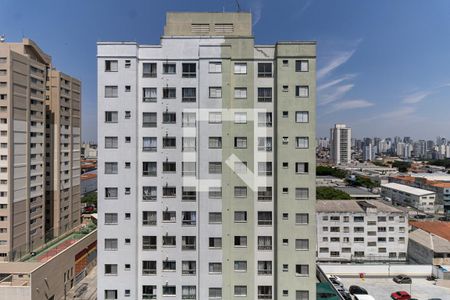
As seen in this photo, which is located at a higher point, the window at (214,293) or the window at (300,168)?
the window at (300,168)

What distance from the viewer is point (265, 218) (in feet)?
47.1

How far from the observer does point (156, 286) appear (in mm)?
14070

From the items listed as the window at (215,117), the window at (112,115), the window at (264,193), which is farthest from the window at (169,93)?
the window at (264,193)

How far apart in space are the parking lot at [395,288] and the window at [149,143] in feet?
89.4

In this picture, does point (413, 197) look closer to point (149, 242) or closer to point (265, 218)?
point (265, 218)

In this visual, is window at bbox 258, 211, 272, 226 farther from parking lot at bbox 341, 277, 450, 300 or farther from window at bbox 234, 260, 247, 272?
parking lot at bbox 341, 277, 450, 300

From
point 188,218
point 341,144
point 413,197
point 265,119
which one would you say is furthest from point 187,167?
point 341,144

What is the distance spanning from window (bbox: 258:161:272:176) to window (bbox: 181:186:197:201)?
148 inches

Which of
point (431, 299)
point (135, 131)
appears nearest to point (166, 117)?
point (135, 131)

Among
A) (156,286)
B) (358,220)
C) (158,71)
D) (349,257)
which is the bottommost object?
(349,257)

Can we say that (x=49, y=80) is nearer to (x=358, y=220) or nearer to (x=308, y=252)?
(x=308, y=252)

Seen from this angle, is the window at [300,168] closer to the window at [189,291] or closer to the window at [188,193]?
the window at [188,193]

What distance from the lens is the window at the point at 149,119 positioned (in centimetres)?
1434

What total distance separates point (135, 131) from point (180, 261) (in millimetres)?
7458
